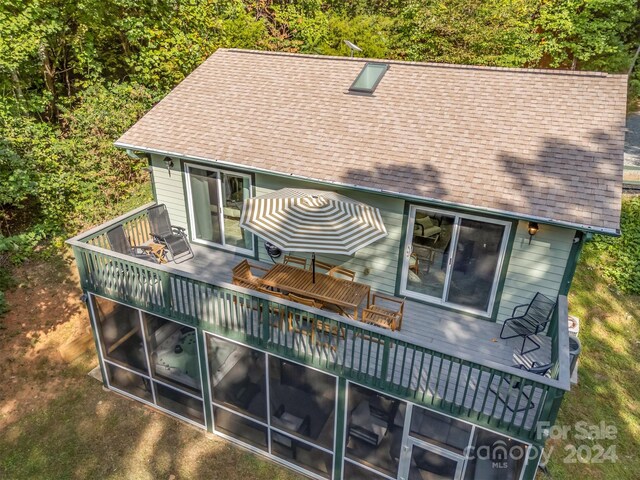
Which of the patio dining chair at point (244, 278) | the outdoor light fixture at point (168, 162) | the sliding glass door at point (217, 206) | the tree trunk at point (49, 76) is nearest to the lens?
the patio dining chair at point (244, 278)

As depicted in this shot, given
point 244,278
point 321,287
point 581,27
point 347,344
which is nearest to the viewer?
point 347,344

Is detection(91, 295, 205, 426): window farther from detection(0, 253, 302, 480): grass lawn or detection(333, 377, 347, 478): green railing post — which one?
detection(333, 377, 347, 478): green railing post

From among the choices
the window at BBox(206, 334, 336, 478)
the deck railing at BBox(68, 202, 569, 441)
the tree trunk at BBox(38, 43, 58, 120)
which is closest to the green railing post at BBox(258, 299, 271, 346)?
the deck railing at BBox(68, 202, 569, 441)

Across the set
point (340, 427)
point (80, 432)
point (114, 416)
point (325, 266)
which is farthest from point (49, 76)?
point (340, 427)

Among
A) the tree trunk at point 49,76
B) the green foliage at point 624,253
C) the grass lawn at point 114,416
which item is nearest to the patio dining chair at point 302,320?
the grass lawn at point 114,416

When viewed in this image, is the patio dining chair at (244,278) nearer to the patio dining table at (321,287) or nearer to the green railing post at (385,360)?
the patio dining table at (321,287)

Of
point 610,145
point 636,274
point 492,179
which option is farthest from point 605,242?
point 492,179

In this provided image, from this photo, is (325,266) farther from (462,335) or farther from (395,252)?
(462,335)
